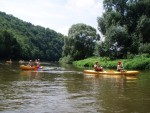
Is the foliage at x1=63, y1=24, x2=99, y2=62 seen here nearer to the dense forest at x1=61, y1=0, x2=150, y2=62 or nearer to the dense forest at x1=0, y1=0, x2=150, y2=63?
the dense forest at x1=0, y1=0, x2=150, y2=63

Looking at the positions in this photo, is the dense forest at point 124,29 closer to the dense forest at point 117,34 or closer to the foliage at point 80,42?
the dense forest at point 117,34

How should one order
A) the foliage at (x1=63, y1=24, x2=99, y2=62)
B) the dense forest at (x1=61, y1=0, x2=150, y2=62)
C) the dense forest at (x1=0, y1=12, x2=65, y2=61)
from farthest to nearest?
the dense forest at (x1=0, y1=12, x2=65, y2=61) < the foliage at (x1=63, y1=24, x2=99, y2=62) < the dense forest at (x1=61, y1=0, x2=150, y2=62)

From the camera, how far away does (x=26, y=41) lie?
433 feet

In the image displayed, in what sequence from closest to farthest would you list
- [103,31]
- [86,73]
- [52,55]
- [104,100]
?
Result: [104,100] < [86,73] < [103,31] < [52,55]

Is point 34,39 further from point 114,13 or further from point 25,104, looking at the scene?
point 25,104

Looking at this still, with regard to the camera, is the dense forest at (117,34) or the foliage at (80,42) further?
the foliage at (80,42)

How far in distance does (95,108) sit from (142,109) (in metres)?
2.04

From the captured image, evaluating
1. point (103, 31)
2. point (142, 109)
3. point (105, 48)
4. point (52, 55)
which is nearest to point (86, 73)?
point (105, 48)

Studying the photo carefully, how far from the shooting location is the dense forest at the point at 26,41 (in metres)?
102

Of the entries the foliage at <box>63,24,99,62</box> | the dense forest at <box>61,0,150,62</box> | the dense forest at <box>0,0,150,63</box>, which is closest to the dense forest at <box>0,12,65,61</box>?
the foliage at <box>63,24,99,62</box>

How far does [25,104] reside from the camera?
45.2 feet

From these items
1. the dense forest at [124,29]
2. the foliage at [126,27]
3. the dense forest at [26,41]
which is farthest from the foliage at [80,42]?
the dense forest at [26,41]

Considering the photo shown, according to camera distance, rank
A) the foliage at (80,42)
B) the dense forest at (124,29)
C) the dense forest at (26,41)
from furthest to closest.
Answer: the dense forest at (26,41) < the foliage at (80,42) < the dense forest at (124,29)

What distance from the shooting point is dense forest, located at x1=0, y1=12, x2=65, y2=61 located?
101625 millimetres
